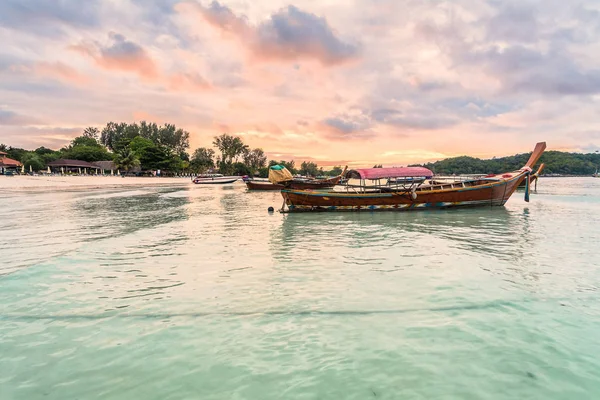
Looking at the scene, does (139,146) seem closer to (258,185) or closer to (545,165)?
(258,185)

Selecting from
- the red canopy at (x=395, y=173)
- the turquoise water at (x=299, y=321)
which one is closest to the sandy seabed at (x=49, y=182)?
the turquoise water at (x=299, y=321)

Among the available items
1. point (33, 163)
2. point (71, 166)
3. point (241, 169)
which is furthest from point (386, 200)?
point (241, 169)

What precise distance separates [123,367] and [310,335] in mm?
2402

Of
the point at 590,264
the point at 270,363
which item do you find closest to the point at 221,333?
the point at 270,363

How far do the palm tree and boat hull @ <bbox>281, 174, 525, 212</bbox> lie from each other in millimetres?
63480

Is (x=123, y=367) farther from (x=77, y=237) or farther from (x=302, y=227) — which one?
(x=302, y=227)

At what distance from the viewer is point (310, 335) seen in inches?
190

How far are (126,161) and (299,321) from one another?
77.8 m

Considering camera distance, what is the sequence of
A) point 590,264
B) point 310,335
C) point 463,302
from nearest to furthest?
point 310,335 < point 463,302 < point 590,264

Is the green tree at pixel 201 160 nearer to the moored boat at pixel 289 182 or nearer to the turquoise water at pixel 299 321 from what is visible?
the moored boat at pixel 289 182

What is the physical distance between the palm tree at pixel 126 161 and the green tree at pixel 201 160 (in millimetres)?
21970

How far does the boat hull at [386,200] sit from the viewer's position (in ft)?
67.8

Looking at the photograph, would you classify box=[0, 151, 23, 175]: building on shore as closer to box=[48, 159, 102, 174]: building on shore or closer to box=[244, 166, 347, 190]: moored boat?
box=[48, 159, 102, 174]: building on shore

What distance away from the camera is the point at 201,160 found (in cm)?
9812
